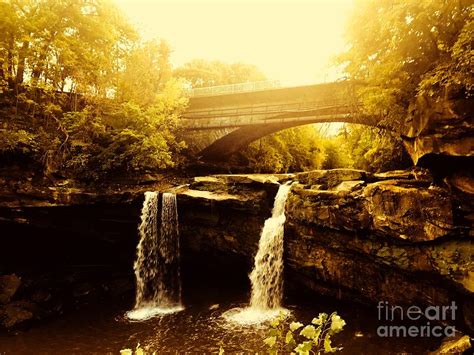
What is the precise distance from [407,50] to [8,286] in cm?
1519

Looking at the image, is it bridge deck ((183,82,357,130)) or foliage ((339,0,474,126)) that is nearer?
foliage ((339,0,474,126))

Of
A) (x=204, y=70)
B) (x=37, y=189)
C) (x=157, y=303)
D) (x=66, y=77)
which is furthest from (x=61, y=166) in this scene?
(x=204, y=70)

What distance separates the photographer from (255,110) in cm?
1730

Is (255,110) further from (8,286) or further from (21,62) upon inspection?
(8,286)

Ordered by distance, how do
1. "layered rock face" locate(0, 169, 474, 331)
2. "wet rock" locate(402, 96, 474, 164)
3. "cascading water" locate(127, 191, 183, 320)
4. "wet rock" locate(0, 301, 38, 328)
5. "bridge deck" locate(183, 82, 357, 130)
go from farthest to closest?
"bridge deck" locate(183, 82, 357, 130) < "cascading water" locate(127, 191, 183, 320) < "wet rock" locate(0, 301, 38, 328) < "layered rock face" locate(0, 169, 474, 331) < "wet rock" locate(402, 96, 474, 164)

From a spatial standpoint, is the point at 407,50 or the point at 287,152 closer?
the point at 407,50

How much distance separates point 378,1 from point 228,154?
553 inches

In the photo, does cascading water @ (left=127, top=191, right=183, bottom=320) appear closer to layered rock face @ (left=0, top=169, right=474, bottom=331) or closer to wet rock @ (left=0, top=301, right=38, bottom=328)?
layered rock face @ (left=0, top=169, right=474, bottom=331)

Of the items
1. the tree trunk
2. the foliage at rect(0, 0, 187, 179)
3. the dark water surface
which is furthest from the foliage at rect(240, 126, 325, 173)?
the tree trunk

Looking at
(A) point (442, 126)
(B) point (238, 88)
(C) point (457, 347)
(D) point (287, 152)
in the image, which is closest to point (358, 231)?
(C) point (457, 347)

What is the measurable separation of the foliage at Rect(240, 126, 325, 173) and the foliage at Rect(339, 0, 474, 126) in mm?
11472

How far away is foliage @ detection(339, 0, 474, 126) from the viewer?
23.1 ft

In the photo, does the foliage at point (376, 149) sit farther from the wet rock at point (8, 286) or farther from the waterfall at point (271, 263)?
the wet rock at point (8, 286)

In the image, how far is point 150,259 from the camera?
12969 mm
